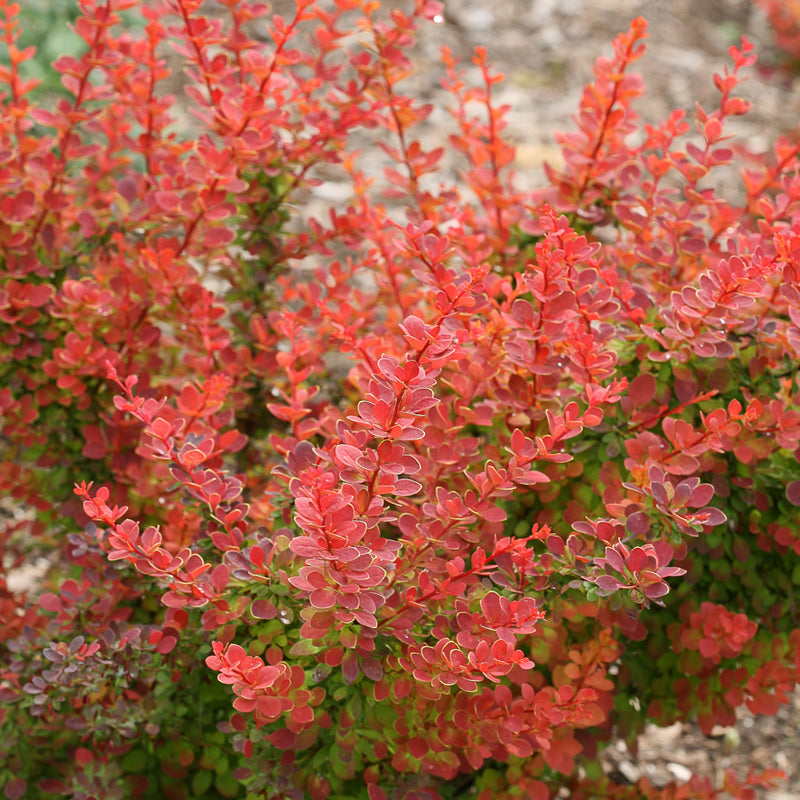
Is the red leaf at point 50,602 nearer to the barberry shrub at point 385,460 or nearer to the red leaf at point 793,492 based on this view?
the barberry shrub at point 385,460

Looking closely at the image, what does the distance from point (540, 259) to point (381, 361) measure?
30cm

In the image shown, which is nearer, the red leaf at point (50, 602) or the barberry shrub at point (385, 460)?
the barberry shrub at point (385, 460)

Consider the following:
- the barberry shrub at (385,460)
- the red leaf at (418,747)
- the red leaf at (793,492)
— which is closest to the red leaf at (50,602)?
the barberry shrub at (385,460)

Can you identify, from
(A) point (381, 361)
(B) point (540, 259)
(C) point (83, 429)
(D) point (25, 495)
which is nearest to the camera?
(A) point (381, 361)

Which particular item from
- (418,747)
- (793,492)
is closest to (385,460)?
(418,747)

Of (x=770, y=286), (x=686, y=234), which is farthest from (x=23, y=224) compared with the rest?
(x=770, y=286)

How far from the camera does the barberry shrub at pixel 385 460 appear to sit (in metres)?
1.25

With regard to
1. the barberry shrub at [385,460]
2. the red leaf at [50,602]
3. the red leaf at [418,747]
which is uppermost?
the barberry shrub at [385,460]

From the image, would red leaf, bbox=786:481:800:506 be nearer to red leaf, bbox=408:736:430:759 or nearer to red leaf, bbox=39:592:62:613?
red leaf, bbox=408:736:430:759

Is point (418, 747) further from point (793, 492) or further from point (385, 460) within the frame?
point (793, 492)

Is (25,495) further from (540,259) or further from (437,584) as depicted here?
(540,259)

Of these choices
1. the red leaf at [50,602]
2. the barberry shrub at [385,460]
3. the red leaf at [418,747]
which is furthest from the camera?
the red leaf at [50,602]

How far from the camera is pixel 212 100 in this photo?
1648mm

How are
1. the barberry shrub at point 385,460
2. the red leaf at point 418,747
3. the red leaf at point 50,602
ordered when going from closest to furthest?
the barberry shrub at point 385,460 → the red leaf at point 418,747 → the red leaf at point 50,602
